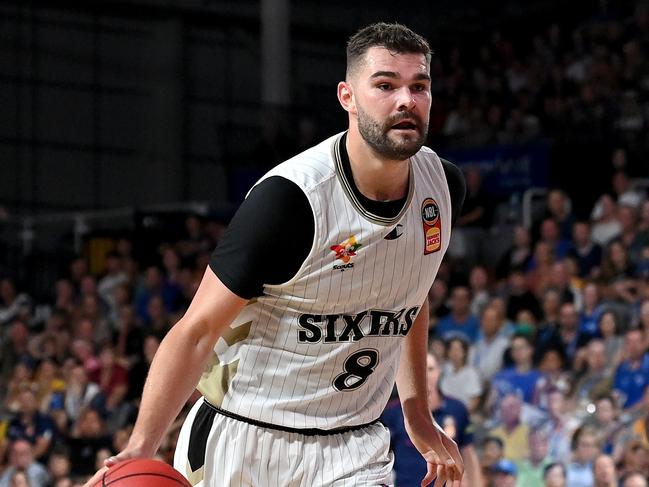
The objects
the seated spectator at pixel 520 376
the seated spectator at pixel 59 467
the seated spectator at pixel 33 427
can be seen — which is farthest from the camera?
the seated spectator at pixel 33 427

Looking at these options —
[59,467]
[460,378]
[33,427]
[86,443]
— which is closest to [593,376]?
[460,378]

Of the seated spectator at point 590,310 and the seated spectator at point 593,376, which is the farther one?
the seated spectator at point 590,310

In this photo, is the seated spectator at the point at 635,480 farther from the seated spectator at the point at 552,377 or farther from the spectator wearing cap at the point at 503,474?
the seated spectator at the point at 552,377

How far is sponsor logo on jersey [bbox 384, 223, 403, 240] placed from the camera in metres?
3.82

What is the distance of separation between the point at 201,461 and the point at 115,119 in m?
17.6

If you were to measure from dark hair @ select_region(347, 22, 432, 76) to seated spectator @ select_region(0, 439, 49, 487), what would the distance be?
27.5ft

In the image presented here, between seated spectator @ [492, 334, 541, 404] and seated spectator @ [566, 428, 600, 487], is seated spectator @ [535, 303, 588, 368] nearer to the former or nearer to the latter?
seated spectator @ [492, 334, 541, 404]

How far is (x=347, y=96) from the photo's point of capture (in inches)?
149

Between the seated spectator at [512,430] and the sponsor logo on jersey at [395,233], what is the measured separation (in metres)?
6.03

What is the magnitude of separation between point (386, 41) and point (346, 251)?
2.03 feet

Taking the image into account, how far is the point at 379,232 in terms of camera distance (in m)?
3.79

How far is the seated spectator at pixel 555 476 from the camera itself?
8.70m

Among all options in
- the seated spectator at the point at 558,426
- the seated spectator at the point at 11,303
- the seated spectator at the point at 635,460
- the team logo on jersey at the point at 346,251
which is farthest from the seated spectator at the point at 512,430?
the seated spectator at the point at 11,303

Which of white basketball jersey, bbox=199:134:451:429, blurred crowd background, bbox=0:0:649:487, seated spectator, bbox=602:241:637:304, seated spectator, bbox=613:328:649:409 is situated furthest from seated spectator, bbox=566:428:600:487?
white basketball jersey, bbox=199:134:451:429
